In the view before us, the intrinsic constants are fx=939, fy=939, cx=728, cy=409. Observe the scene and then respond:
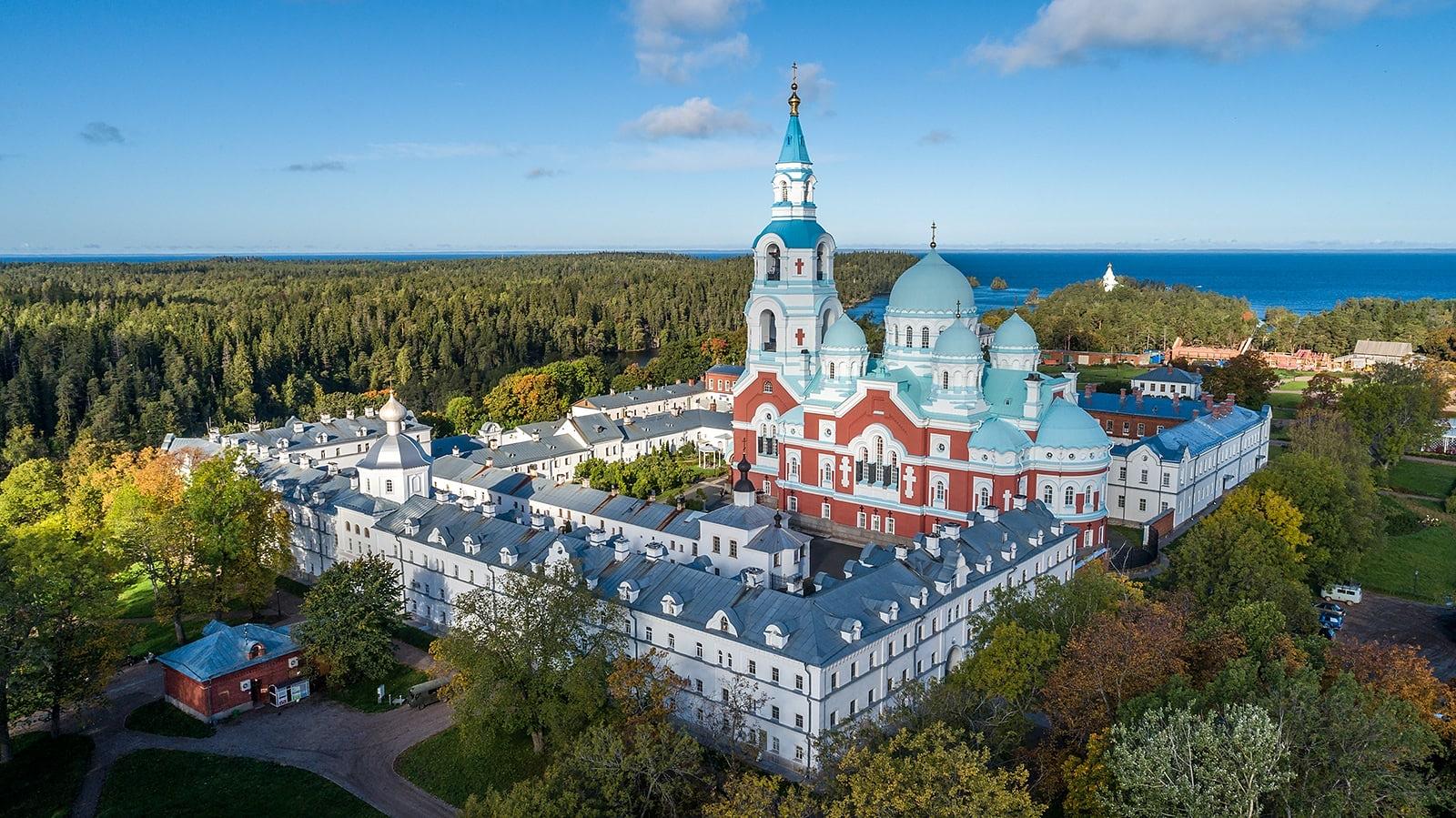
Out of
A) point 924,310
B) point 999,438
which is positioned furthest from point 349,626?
point 924,310

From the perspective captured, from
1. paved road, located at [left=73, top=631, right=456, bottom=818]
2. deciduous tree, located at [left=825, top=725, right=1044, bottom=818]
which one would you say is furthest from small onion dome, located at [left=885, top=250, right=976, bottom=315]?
deciduous tree, located at [left=825, top=725, right=1044, bottom=818]

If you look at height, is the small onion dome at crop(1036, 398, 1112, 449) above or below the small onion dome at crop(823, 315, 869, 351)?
below

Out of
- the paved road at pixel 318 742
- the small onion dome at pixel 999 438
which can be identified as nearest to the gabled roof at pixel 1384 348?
the small onion dome at pixel 999 438

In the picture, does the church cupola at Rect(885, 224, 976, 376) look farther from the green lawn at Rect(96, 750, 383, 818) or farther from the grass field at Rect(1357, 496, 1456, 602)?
the green lawn at Rect(96, 750, 383, 818)

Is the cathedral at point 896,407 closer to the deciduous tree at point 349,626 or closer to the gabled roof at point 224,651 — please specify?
the deciduous tree at point 349,626

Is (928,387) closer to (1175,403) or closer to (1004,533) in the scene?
(1004,533)
